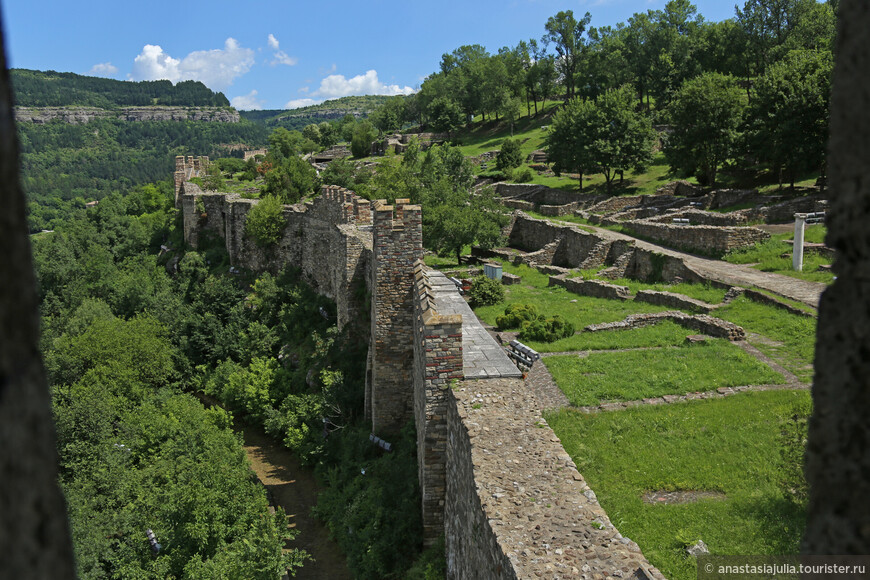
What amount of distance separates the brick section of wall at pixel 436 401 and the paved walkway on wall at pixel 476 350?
49 cm

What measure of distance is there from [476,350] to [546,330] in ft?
18.4

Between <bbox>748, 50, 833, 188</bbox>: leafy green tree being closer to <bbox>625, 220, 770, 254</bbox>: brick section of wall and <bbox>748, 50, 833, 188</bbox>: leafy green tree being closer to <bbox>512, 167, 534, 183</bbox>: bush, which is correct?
<bbox>625, 220, 770, 254</bbox>: brick section of wall

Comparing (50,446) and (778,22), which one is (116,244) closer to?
(50,446)

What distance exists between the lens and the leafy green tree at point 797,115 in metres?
30.0

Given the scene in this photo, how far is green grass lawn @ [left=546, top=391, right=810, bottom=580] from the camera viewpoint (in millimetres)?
7758

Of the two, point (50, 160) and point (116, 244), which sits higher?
point (50, 160)

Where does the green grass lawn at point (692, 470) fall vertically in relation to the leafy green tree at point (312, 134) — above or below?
below

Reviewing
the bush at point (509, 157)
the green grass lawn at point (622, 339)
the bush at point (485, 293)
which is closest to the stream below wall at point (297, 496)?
the green grass lawn at point (622, 339)

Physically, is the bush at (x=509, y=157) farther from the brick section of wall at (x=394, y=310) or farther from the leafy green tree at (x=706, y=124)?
the brick section of wall at (x=394, y=310)

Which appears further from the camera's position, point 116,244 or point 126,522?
point 116,244

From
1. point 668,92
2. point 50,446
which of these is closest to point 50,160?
point 668,92

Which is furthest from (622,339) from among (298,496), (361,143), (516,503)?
(361,143)

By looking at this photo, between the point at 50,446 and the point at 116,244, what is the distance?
43961 millimetres

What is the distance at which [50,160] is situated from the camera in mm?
138000
